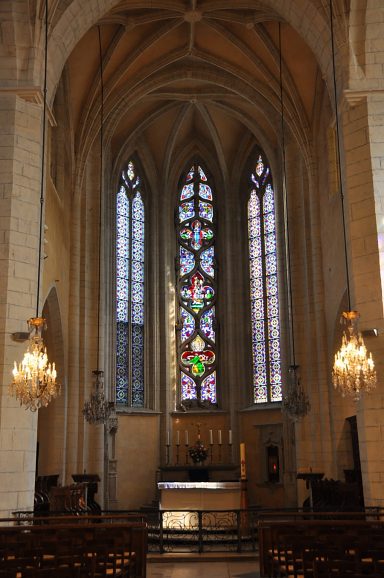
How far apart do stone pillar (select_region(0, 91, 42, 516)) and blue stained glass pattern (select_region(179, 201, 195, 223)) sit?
11.2 metres

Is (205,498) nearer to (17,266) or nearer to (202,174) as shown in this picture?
(17,266)

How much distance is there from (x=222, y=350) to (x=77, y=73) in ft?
30.5

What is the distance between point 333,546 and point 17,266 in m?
7.40

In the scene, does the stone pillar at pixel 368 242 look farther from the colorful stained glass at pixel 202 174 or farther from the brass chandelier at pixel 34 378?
the colorful stained glass at pixel 202 174

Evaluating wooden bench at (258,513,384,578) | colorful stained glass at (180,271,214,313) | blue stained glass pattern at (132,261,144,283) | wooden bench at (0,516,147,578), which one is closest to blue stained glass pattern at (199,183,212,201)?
colorful stained glass at (180,271,214,313)

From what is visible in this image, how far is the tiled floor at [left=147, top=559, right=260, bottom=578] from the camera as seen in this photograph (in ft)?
34.4

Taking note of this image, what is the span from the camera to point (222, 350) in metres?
23.0

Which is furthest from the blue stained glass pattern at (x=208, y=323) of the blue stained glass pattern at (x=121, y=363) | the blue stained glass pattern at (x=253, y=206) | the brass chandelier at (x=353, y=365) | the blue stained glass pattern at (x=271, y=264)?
the brass chandelier at (x=353, y=365)

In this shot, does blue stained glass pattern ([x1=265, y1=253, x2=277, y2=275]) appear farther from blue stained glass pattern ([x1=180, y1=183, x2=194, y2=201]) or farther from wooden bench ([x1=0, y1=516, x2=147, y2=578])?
wooden bench ([x1=0, y1=516, x2=147, y2=578])

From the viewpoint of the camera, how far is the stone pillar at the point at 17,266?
11.8 m

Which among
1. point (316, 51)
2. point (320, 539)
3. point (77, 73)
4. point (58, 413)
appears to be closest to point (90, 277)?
point (58, 413)

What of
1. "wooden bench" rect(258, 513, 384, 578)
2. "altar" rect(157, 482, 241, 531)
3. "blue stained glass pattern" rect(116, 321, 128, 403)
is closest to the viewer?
"wooden bench" rect(258, 513, 384, 578)

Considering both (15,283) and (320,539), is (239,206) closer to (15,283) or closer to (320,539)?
(15,283)

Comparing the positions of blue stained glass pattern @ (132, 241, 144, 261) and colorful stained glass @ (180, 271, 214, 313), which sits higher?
blue stained glass pattern @ (132, 241, 144, 261)
